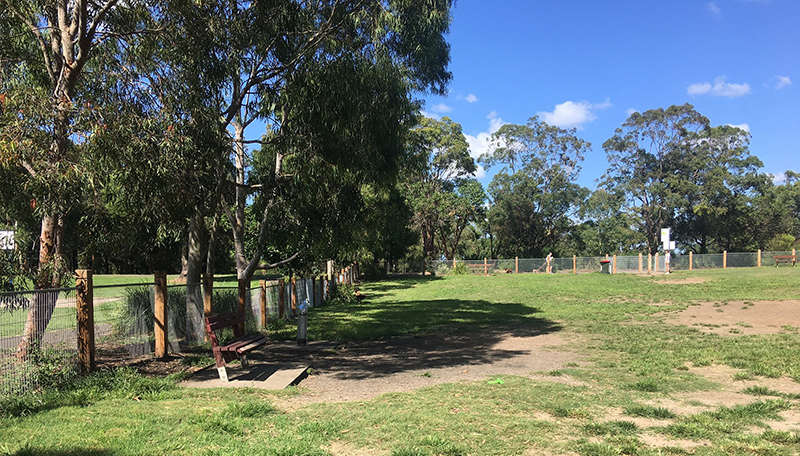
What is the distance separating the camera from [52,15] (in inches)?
316

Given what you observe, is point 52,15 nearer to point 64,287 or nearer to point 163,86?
point 163,86

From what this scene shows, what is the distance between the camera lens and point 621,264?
140ft

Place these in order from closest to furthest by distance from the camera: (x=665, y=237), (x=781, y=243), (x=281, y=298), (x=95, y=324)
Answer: (x=95, y=324) → (x=281, y=298) → (x=665, y=237) → (x=781, y=243)

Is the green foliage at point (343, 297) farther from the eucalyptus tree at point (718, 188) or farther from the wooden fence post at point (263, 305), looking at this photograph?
the eucalyptus tree at point (718, 188)

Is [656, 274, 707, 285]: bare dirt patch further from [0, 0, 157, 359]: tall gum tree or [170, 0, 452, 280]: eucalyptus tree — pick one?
[0, 0, 157, 359]: tall gum tree

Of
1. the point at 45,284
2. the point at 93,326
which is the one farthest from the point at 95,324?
the point at 45,284

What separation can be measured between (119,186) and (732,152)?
214 feet

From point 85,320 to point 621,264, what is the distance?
138 feet

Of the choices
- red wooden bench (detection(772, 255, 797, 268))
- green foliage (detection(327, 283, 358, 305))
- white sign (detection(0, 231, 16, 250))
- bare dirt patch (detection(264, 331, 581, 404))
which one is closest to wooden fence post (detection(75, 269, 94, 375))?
white sign (detection(0, 231, 16, 250))

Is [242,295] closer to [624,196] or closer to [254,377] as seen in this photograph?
[254,377]

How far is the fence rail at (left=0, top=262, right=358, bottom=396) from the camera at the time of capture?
5.98 metres

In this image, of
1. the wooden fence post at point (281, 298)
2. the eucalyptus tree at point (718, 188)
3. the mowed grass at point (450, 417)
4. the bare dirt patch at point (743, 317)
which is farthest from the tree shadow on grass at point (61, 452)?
the eucalyptus tree at point (718, 188)

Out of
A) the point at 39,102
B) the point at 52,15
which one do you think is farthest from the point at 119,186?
the point at 52,15

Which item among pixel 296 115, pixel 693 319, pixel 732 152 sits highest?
pixel 732 152
